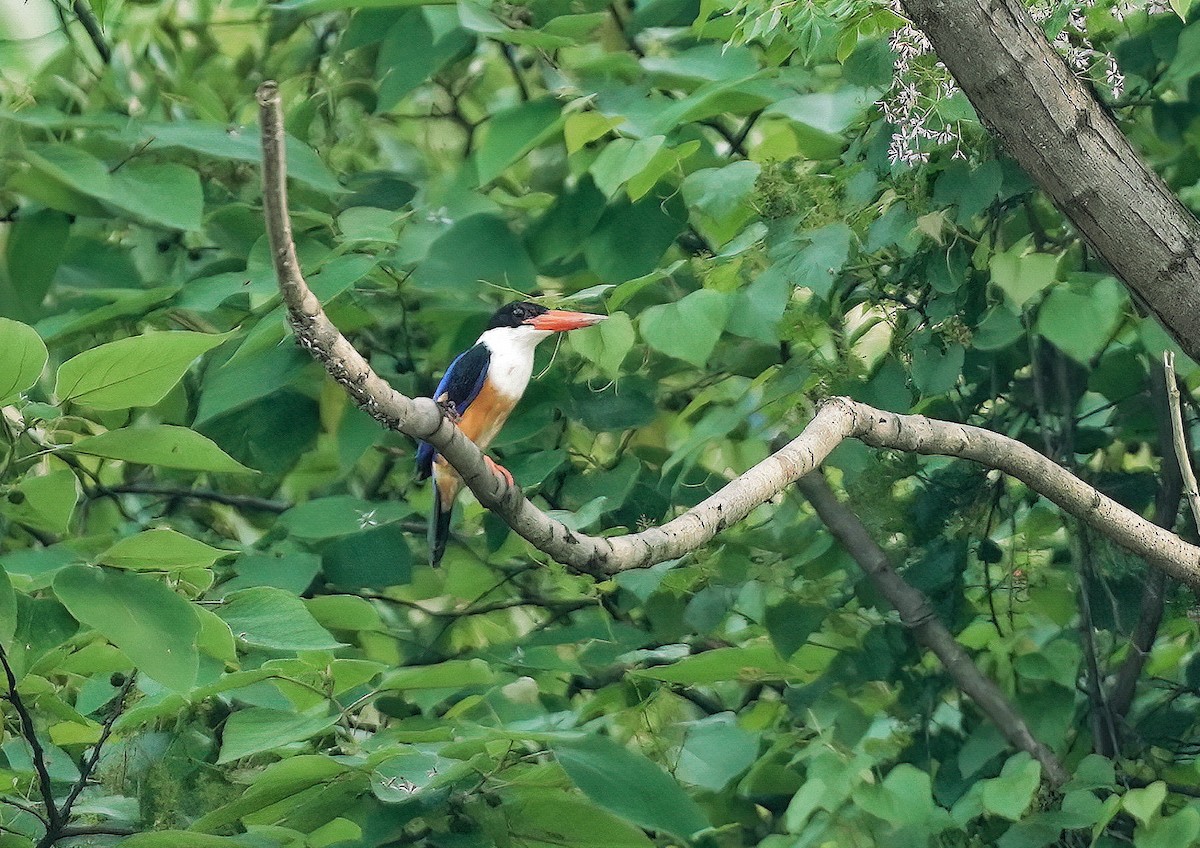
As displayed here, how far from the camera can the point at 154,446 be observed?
1.38 metres

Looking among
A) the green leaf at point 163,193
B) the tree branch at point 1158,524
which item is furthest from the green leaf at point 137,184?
the tree branch at point 1158,524

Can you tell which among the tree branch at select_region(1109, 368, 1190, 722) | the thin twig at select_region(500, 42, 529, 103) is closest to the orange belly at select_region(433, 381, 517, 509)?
the thin twig at select_region(500, 42, 529, 103)

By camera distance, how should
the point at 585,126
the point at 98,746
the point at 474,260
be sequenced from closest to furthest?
1. the point at 98,746
2. the point at 585,126
3. the point at 474,260

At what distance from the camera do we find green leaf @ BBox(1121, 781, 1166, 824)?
184 centimetres

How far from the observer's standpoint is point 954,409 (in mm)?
2348

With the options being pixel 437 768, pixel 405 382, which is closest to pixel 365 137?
pixel 405 382

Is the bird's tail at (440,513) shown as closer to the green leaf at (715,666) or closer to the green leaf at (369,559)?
the green leaf at (369,559)

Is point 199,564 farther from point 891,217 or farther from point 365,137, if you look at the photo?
point 365,137

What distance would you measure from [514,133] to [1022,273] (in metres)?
0.87

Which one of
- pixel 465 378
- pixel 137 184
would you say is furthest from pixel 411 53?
pixel 465 378

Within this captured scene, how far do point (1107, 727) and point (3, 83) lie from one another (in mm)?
2258

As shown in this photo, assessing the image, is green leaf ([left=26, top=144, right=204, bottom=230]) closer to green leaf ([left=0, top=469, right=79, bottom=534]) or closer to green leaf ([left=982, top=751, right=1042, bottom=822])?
green leaf ([left=0, top=469, right=79, bottom=534])

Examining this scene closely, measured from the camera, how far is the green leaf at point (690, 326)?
195 centimetres

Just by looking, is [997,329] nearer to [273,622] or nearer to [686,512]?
[686,512]
